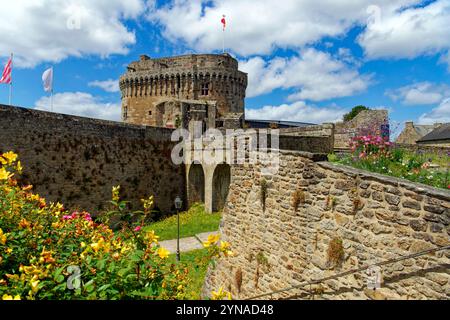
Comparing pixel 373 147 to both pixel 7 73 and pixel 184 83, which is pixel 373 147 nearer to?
pixel 7 73

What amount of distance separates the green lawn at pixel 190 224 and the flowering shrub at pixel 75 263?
1235cm

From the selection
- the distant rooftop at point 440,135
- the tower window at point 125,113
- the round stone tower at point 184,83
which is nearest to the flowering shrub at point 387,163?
the distant rooftop at point 440,135

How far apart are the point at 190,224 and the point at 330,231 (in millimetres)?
13755

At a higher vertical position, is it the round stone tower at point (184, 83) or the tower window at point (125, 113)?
the round stone tower at point (184, 83)

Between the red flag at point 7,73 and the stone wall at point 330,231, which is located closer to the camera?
the stone wall at point 330,231

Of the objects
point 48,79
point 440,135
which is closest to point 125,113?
point 48,79

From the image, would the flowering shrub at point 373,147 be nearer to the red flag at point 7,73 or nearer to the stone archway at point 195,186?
the stone archway at point 195,186

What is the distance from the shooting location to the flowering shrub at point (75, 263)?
2.51 metres

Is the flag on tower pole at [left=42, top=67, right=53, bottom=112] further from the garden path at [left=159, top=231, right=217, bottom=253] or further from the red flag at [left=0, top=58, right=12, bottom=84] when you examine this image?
the garden path at [left=159, top=231, right=217, bottom=253]

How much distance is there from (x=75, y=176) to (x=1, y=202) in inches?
520
